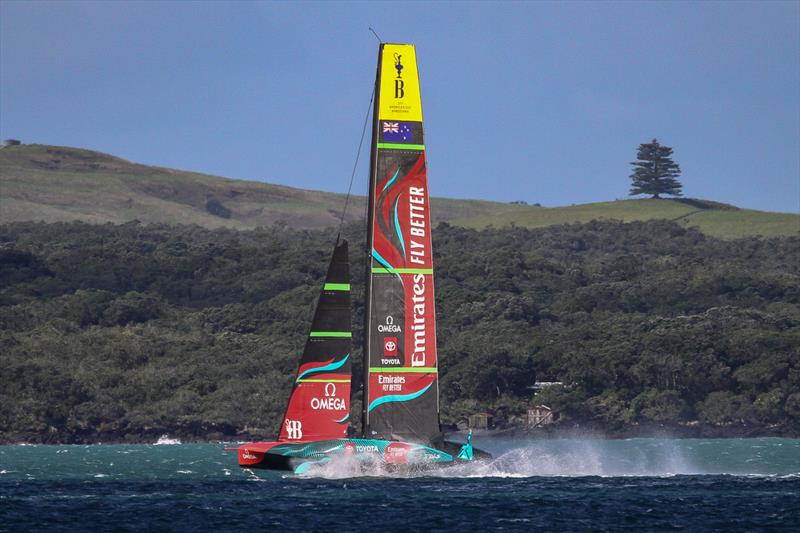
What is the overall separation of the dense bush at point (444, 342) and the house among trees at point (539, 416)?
1119 millimetres

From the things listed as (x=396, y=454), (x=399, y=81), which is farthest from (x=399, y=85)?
(x=396, y=454)

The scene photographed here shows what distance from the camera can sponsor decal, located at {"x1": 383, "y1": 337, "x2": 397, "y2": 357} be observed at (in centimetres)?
5203

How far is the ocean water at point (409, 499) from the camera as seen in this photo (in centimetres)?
4272

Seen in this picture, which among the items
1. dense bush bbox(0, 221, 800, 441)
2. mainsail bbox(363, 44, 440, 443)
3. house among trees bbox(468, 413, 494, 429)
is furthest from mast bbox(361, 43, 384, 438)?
house among trees bbox(468, 413, 494, 429)

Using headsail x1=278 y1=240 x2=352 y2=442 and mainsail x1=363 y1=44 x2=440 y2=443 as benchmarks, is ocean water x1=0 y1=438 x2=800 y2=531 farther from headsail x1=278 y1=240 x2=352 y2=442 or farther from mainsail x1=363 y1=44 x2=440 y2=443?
mainsail x1=363 y1=44 x2=440 y2=443

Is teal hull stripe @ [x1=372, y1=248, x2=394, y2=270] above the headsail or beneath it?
above

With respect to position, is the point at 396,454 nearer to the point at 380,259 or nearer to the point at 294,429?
the point at 294,429

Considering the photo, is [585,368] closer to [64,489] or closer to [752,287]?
[752,287]

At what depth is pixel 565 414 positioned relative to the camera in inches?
5251

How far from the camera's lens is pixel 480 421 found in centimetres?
13012

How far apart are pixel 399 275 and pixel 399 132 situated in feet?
15.2

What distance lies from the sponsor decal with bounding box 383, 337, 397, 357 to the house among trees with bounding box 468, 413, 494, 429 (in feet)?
257

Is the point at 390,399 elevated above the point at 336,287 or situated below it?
below

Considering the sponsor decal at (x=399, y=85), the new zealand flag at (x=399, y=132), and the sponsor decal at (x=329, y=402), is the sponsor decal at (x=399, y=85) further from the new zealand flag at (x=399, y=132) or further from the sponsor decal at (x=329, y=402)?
the sponsor decal at (x=329, y=402)
